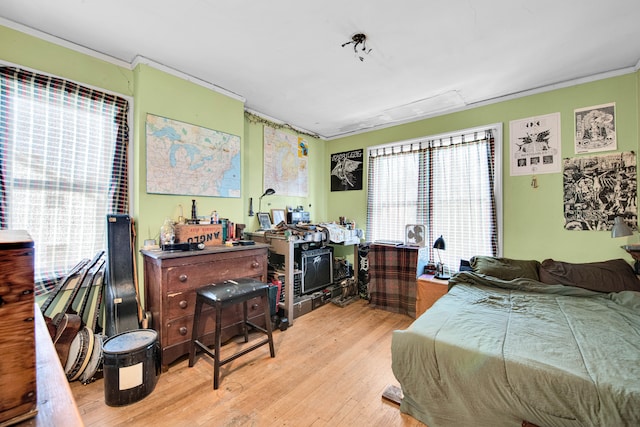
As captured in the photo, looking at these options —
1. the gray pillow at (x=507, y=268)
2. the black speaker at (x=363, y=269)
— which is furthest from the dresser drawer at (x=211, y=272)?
the gray pillow at (x=507, y=268)

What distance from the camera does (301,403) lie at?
1.77 metres

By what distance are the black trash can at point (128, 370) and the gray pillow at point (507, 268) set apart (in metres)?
2.98

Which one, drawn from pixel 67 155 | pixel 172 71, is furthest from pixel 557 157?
pixel 67 155

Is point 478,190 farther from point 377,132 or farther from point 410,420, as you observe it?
point 410,420

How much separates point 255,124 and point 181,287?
2251mm

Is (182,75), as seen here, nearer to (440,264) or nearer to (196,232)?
(196,232)

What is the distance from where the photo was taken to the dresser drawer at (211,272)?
209 centimetres

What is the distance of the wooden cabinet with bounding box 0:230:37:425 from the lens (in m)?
0.52

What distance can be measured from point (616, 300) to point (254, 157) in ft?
12.3

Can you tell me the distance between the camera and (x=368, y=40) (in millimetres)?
2104

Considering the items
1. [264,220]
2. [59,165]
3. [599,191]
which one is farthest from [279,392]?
[599,191]

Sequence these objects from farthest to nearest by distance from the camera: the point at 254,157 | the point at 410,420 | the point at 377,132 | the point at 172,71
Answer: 1. the point at 377,132
2. the point at 254,157
3. the point at 172,71
4. the point at 410,420

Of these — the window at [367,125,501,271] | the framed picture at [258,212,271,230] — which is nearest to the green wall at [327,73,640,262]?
the window at [367,125,501,271]

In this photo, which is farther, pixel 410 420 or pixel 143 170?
pixel 143 170
